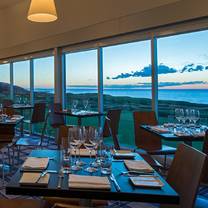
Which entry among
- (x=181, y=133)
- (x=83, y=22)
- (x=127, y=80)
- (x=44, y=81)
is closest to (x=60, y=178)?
(x=181, y=133)

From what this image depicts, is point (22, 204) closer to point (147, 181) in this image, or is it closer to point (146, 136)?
point (147, 181)

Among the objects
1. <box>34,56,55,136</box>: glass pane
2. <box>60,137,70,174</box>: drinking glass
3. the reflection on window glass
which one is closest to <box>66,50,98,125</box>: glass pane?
<box>34,56,55,136</box>: glass pane

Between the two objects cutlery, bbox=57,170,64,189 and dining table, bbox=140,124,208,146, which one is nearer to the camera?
cutlery, bbox=57,170,64,189

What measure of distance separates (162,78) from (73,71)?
280 cm

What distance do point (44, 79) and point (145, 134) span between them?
4.92m

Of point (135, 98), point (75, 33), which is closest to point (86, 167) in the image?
point (135, 98)

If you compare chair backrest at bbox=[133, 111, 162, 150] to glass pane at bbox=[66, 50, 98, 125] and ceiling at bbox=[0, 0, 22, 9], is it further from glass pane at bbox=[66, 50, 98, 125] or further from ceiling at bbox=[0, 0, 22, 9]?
ceiling at bbox=[0, 0, 22, 9]

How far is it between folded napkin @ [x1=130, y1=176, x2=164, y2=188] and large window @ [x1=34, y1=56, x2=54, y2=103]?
653 cm

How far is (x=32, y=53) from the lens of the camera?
27.4 ft

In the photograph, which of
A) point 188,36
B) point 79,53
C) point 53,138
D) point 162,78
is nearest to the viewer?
point 188,36

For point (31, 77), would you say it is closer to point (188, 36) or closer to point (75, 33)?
point (75, 33)

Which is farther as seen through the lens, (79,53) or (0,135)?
(79,53)

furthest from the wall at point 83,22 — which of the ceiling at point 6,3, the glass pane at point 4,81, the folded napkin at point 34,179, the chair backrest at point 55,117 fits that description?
the folded napkin at point 34,179

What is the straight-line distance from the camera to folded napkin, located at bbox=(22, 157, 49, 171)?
6.09ft
